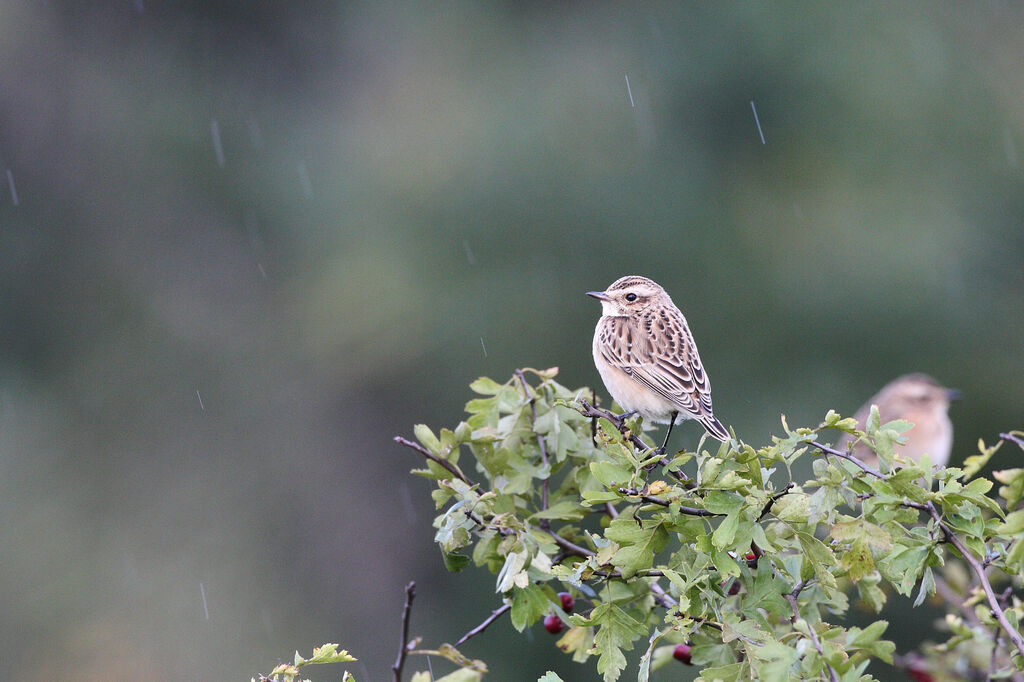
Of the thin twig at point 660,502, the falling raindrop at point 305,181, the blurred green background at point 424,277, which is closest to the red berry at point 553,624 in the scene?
the thin twig at point 660,502

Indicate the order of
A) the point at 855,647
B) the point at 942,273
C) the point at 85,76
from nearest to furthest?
1. the point at 855,647
2. the point at 942,273
3. the point at 85,76

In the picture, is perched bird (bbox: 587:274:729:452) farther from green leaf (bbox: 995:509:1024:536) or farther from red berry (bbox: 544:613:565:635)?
green leaf (bbox: 995:509:1024:536)

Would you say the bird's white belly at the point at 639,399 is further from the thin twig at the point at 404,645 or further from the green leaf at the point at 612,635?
the thin twig at the point at 404,645

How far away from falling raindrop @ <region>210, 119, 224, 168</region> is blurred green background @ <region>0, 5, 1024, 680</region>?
29 mm

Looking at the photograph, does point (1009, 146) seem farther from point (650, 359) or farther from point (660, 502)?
point (660, 502)

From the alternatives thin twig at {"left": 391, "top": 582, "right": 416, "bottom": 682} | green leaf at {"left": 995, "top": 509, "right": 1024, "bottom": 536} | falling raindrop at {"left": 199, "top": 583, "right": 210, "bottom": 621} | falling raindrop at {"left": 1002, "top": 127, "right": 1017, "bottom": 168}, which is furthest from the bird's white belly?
falling raindrop at {"left": 1002, "top": 127, "right": 1017, "bottom": 168}

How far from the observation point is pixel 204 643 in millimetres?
10688

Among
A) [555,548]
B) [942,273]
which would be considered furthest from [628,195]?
[555,548]

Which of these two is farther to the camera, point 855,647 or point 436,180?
point 436,180

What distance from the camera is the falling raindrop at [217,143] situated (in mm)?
12391

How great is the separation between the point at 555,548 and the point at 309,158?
1030cm

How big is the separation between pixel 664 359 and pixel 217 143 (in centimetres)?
943

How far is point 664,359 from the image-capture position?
4203 millimetres

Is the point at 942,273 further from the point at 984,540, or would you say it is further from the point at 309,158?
the point at 984,540
